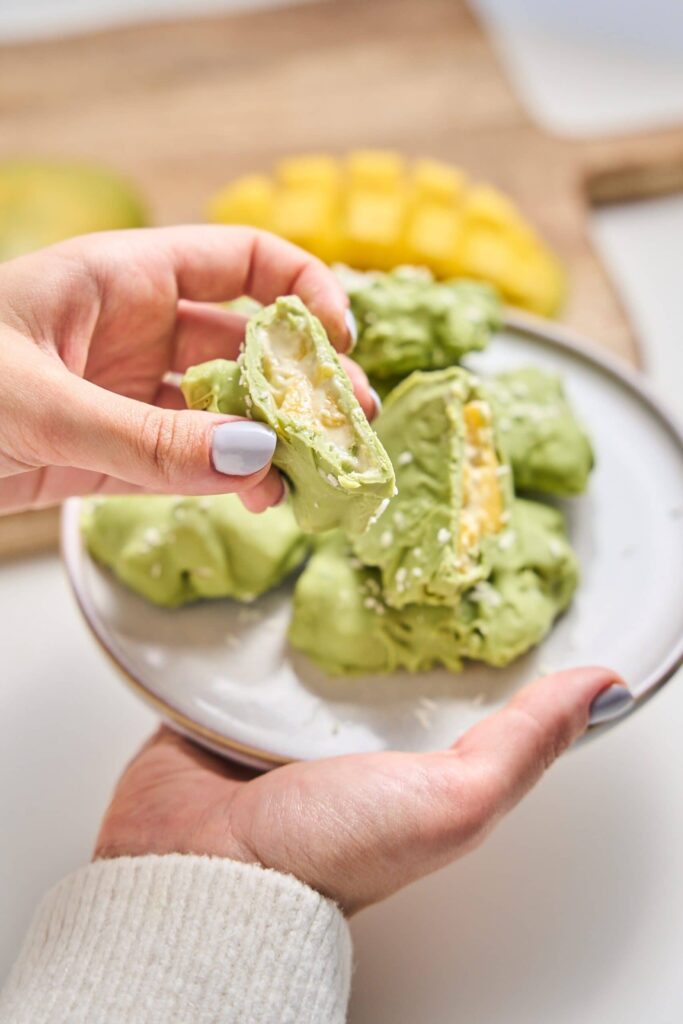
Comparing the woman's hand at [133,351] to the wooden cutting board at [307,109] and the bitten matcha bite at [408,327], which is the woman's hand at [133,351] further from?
the wooden cutting board at [307,109]

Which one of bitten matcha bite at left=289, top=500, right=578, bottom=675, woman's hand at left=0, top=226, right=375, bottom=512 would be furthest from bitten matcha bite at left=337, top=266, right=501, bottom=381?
bitten matcha bite at left=289, top=500, right=578, bottom=675

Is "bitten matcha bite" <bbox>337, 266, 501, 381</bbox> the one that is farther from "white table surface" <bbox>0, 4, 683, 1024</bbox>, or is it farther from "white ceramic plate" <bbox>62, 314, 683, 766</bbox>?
"white table surface" <bbox>0, 4, 683, 1024</bbox>

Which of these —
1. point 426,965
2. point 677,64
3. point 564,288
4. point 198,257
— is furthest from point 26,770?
point 677,64

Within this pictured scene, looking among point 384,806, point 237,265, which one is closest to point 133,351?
point 237,265

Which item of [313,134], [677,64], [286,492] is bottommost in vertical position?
[286,492]

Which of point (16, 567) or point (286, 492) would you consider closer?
point (286, 492)

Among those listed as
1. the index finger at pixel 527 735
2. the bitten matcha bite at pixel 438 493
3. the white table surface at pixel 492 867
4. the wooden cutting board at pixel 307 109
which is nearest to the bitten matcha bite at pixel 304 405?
the bitten matcha bite at pixel 438 493

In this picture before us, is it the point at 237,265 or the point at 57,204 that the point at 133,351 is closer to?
the point at 237,265

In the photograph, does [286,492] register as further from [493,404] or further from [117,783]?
[117,783]
